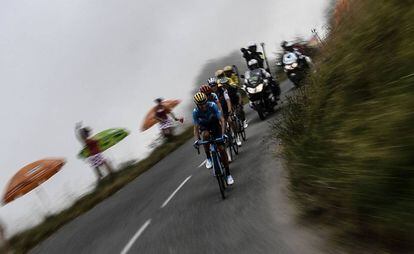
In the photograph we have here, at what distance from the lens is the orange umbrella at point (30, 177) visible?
1852cm

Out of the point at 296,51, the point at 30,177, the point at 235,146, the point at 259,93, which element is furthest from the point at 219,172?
the point at 296,51

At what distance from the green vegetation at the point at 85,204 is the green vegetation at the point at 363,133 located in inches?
351

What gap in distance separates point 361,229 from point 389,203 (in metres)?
0.71

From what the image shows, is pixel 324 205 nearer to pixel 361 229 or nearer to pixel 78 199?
pixel 361 229

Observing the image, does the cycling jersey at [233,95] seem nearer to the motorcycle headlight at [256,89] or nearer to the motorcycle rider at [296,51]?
the motorcycle headlight at [256,89]

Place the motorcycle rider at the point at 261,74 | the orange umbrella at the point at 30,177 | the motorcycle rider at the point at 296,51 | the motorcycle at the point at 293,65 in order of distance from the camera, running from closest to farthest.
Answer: the motorcycle rider at the point at 261,74, the orange umbrella at the point at 30,177, the motorcycle at the point at 293,65, the motorcycle rider at the point at 296,51

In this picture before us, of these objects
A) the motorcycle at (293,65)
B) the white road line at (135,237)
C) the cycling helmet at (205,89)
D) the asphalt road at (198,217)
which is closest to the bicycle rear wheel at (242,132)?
the asphalt road at (198,217)

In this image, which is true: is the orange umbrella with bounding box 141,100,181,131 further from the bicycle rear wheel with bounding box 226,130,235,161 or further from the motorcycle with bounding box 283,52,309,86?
the bicycle rear wheel with bounding box 226,130,235,161

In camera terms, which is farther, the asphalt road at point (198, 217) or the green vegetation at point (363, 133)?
the asphalt road at point (198, 217)

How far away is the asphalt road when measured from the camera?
22.6 ft

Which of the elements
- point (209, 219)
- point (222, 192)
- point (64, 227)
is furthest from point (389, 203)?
point (64, 227)

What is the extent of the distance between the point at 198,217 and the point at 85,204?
8195 millimetres

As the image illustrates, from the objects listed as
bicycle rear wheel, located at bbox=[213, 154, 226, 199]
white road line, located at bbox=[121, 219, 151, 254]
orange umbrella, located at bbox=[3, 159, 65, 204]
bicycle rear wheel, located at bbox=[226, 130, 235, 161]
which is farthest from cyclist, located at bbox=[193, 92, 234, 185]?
orange umbrella, located at bbox=[3, 159, 65, 204]

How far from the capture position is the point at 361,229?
521 cm
